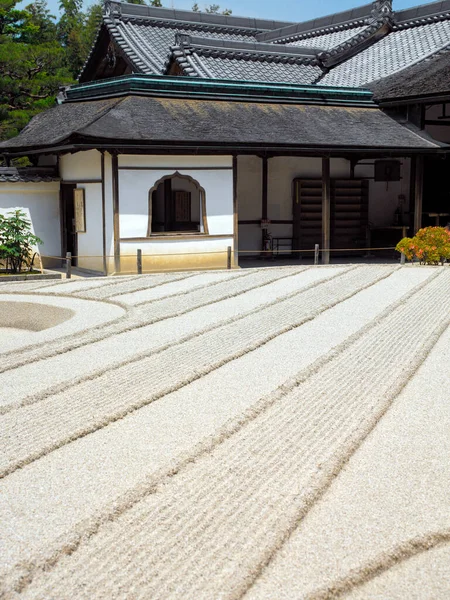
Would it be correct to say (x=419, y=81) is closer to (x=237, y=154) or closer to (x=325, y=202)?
(x=325, y=202)

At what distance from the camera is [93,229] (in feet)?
55.0

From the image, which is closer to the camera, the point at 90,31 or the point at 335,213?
the point at 335,213

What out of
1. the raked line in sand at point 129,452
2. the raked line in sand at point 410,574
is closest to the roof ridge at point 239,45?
the raked line in sand at point 129,452

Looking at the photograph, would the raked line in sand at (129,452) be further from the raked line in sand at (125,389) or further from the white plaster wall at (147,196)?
the white plaster wall at (147,196)

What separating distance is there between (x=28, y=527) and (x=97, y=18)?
159ft

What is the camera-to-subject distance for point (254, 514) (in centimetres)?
471

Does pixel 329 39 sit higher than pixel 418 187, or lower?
higher

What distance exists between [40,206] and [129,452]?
1279 cm

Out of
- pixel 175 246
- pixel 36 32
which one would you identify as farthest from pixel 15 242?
pixel 36 32

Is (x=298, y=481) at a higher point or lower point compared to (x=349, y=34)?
lower

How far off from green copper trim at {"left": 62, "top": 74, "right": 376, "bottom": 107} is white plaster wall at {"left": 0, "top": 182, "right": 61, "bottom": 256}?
2.46 meters

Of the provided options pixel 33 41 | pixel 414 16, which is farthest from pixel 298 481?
pixel 33 41

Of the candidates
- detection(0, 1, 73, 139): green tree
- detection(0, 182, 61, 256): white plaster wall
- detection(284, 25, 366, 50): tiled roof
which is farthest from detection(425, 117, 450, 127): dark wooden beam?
detection(0, 1, 73, 139): green tree

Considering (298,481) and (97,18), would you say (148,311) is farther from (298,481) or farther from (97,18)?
(97,18)
